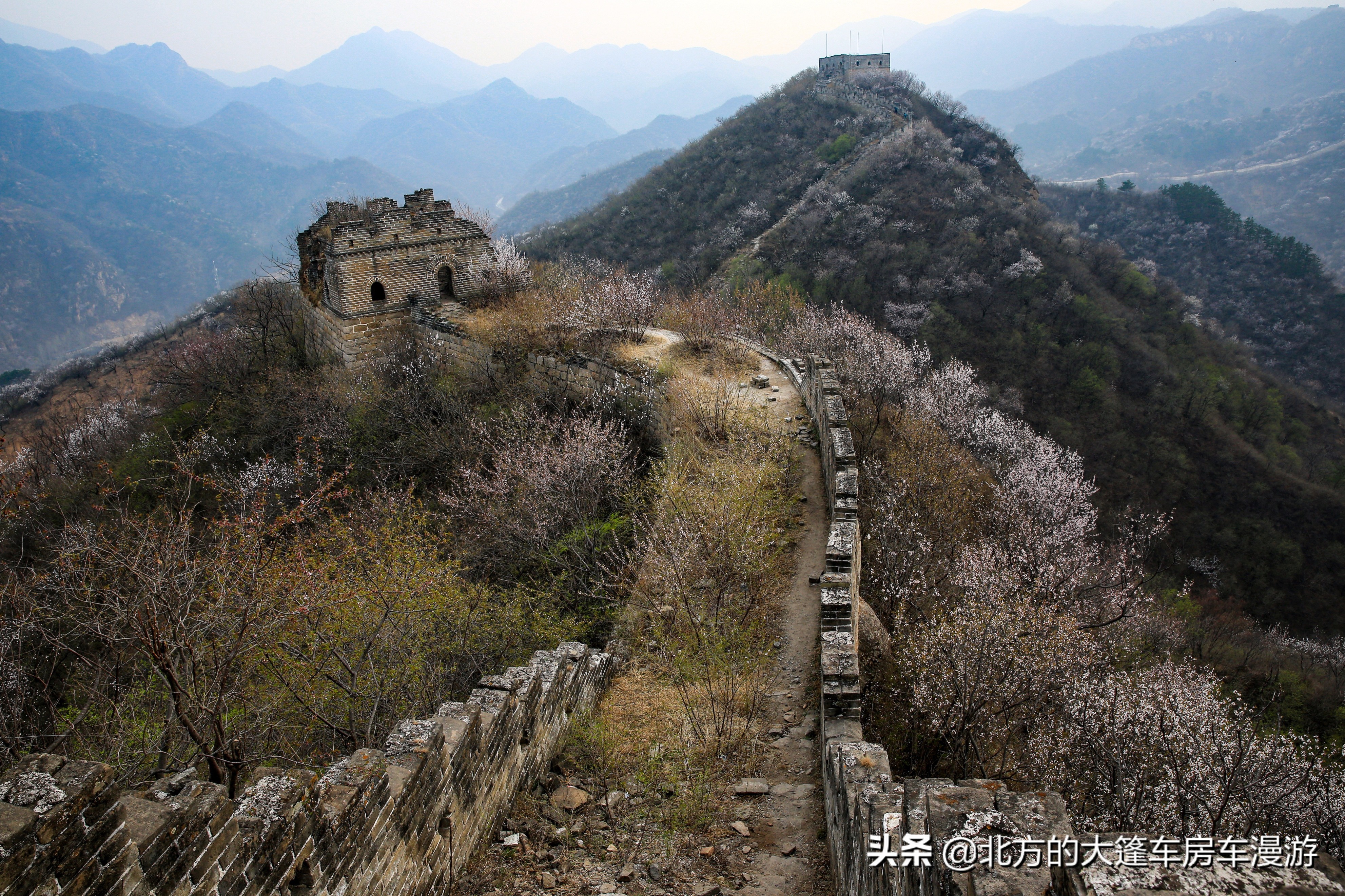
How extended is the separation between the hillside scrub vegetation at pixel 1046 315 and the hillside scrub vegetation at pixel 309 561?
21003 mm

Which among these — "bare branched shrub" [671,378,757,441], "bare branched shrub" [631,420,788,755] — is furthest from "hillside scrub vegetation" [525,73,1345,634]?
"bare branched shrub" [631,420,788,755]

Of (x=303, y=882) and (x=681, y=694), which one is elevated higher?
(x=303, y=882)

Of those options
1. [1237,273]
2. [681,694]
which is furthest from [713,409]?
[1237,273]

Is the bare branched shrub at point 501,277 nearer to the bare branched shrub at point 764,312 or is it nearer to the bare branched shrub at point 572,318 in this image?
the bare branched shrub at point 572,318

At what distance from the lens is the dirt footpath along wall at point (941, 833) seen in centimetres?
282

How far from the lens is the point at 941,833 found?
129 inches

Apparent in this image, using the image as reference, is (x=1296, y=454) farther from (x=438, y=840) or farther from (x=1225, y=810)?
(x=438, y=840)

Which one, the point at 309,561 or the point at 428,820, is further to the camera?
the point at 309,561

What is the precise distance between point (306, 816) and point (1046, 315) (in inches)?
1683

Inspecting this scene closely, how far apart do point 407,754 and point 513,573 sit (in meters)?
5.47

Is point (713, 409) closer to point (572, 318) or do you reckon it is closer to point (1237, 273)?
point (572, 318)

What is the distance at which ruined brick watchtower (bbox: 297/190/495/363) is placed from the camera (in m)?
16.2

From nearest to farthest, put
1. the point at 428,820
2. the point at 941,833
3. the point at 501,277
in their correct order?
the point at 941,833, the point at 428,820, the point at 501,277

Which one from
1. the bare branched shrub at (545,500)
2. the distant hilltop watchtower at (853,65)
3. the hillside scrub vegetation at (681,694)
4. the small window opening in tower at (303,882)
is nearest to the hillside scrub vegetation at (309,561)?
the bare branched shrub at (545,500)
